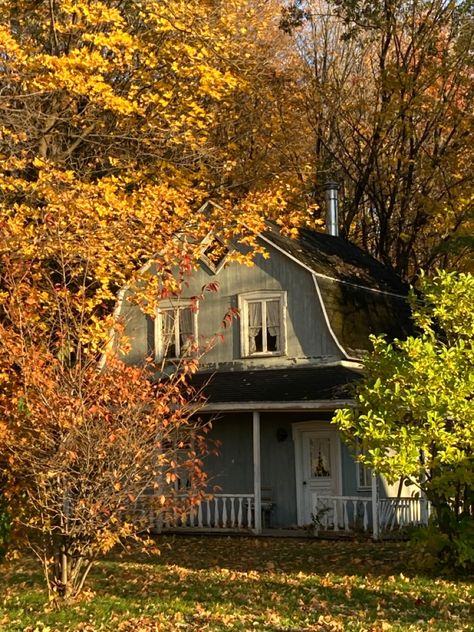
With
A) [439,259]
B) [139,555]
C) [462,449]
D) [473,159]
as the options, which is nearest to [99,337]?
[139,555]

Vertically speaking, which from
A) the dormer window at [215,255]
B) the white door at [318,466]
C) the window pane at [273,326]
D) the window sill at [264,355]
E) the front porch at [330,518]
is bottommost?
the front porch at [330,518]

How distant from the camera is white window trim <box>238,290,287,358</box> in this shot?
22.6 metres

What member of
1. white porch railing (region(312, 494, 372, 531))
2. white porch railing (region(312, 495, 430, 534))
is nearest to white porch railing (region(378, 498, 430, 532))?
white porch railing (region(312, 495, 430, 534))

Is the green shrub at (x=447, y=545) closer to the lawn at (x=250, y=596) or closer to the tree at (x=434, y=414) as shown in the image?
the tree at (x=434, y=414)

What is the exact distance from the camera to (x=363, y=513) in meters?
21.1

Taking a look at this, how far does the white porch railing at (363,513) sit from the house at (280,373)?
3 centimetres

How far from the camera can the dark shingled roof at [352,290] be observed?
22375mm

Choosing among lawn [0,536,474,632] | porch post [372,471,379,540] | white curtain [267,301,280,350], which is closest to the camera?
lawn [0,536,474,632]

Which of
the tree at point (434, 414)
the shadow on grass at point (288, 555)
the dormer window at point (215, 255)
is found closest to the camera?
the tree at point (434, 414)

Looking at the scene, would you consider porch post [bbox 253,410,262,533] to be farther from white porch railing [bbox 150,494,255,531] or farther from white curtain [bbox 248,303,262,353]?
white curtain [bbox 248,303,262,353]

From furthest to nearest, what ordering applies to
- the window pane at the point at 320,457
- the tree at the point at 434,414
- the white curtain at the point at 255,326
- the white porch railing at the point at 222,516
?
1. the white curtain at the point at 255,326
2. the window pane at the point at 320,457
3. the white porch railing at the point at 222,516
4. the tree at the point at 434,414

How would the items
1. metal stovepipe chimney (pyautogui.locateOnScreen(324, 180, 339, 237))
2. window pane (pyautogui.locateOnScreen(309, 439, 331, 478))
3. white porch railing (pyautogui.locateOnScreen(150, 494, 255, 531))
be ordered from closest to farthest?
white porch railing (pyautogui.locateOnScreen(150, 494, 255, 531)) < window pane (pyautogui.locateOnScreen(309, 439, 331, 478)) < metal stovepipe chimney (pyautogui.locateOnScreen(324, 180, 339, 237))

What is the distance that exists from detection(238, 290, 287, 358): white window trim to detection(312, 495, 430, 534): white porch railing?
347 cm

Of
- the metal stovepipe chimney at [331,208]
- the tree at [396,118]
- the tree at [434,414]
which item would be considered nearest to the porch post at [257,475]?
the tree at [434,414]
